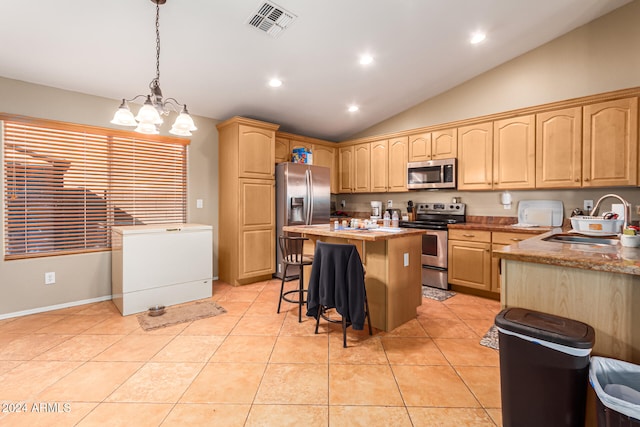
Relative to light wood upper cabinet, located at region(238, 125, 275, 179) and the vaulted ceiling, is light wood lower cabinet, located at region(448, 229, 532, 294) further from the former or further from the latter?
light wood upper cabinet, located at region(238, 125, 275, 179)

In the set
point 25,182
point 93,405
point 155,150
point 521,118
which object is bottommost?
point 93,405

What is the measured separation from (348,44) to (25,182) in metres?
3.60

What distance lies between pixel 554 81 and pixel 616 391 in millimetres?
3683

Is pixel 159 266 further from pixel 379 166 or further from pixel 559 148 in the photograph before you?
pixel 559 148

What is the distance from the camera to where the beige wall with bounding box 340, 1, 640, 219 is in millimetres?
3119

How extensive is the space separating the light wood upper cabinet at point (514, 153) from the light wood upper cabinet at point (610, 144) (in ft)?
1.57

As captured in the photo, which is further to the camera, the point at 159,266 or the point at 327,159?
the point at 327,159

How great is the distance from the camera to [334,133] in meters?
5.46

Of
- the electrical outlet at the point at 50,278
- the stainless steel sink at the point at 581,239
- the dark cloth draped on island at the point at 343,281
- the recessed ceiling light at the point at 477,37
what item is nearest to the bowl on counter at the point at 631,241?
the stainless steel sink at the point at 581,239

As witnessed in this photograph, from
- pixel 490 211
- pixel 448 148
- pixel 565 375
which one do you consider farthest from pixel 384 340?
pixel 448 148

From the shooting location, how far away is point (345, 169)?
5453mm

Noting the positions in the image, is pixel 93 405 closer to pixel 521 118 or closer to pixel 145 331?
pixel 145 331

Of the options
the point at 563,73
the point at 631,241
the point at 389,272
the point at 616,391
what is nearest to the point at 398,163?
the point at 563,73

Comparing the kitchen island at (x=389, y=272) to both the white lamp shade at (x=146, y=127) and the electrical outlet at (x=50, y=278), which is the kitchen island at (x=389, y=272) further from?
the electrical outlet at (x=50, y=278)
